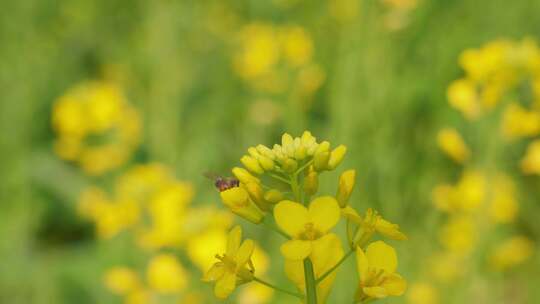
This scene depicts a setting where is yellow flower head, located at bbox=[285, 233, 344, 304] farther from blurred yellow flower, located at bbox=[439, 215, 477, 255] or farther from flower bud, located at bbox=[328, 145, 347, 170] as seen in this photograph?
blurred yellow flower, located at bbox=[439, 215, 477, 255]

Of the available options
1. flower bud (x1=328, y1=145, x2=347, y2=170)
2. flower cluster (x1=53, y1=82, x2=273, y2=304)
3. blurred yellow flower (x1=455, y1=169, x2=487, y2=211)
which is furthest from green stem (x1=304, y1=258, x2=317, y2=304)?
blurred yellow flower (x1=455, y1=169, x2=487, y2=211)

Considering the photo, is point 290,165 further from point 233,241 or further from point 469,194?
point 469,194

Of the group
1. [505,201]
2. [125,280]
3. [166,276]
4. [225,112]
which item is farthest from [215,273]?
[225,112]

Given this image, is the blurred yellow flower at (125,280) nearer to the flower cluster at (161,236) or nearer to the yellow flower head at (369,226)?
the flower cluster at (161,236)

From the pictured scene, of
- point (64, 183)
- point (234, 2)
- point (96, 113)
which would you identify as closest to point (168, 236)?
point (96, 113)

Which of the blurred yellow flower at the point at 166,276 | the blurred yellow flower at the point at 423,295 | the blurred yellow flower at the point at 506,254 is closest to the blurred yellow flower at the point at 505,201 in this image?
the blurred yellow flower at the point at 506,254

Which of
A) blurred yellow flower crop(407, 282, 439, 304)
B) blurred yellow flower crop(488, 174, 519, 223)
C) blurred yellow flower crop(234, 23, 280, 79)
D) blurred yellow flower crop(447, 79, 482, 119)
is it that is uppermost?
blurred yellow flower crop(234, 23, 280, 79)

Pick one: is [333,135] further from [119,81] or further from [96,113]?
[119,81]
